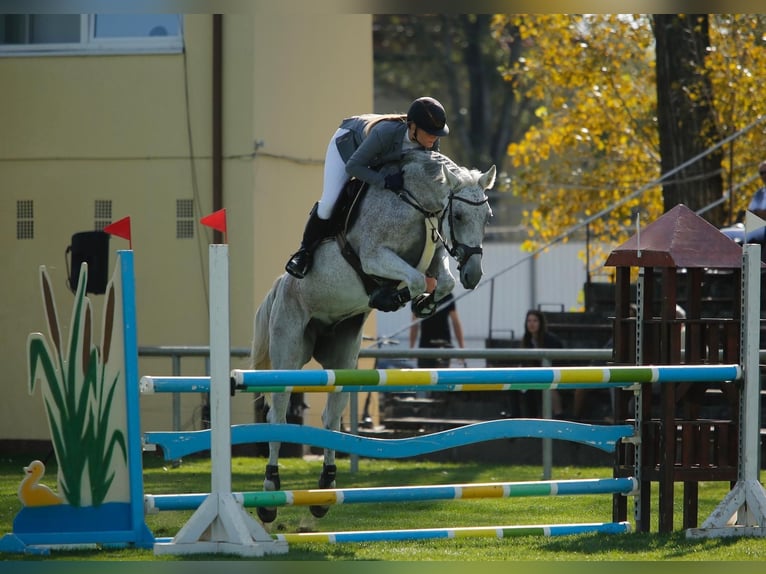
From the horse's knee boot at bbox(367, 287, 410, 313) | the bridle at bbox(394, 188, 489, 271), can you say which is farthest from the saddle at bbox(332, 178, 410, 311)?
the bridle at bbox(394, 188, 489, 271)

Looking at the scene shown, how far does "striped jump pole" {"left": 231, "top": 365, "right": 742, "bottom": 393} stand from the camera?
5.79 m

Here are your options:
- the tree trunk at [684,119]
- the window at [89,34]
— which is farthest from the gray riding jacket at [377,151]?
the tree trunk at [684,119]

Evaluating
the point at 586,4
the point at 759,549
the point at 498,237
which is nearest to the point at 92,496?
the point at 759,549

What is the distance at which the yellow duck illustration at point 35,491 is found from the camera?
233 inches

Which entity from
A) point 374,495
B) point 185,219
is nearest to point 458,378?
point 374,495

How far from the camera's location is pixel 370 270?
22.6ft

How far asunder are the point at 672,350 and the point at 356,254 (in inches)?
67.1

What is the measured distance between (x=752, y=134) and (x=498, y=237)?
55.7 feet

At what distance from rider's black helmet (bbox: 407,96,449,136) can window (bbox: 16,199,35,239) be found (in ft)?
24.1

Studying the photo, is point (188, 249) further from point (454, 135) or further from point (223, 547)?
point (454, 135)

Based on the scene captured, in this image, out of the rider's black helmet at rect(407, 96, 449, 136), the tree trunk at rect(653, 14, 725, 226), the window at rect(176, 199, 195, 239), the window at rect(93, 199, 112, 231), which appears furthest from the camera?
the tree trunk at rect(653, 14, 725, 226)

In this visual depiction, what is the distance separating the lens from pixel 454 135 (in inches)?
1558

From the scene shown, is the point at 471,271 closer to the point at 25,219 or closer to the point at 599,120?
the point at 25,219

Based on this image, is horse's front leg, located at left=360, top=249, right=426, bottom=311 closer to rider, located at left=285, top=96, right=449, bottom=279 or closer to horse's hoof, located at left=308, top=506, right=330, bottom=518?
rider, located at left=285, top=96, right=449, bottom=279
